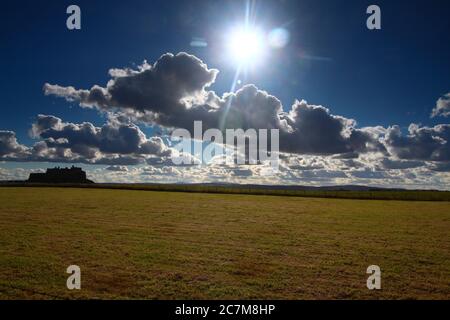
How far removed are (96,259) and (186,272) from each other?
13.0ft

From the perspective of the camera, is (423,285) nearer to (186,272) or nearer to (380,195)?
(186,272)

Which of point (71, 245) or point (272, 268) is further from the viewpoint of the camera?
point (71, 245)

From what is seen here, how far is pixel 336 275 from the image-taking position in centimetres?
1140

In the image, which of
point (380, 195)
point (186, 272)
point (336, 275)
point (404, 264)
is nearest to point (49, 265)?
point (186, 272)

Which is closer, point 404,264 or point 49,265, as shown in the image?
point 49,265

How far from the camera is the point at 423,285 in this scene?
10453 millimetres

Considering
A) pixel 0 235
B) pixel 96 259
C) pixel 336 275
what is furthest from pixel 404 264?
pixel 0 235
